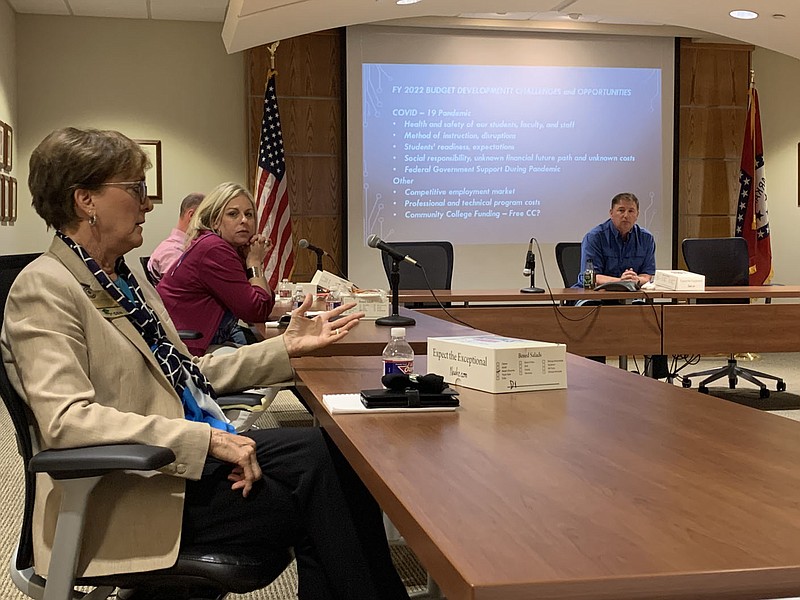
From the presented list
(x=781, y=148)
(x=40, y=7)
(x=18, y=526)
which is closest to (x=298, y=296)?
(x=18, y=526)

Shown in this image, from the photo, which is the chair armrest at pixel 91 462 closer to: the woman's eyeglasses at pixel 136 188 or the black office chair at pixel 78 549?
the black office chair at pixel 78 549

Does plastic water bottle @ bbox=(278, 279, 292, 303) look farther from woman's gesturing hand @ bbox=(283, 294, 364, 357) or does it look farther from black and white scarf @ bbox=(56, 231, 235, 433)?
black and white scarf @ bbox=(56, 231, 235, 433)

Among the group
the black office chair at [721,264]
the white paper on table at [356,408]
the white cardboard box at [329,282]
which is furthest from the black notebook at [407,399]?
the black office chair at [721,264]

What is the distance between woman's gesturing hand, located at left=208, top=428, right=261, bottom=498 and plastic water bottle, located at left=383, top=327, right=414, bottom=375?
1.57ft

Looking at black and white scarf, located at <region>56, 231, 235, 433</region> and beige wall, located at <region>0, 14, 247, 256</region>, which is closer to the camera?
black and white scarf, located at <region>56, 231, 235, 433</region>

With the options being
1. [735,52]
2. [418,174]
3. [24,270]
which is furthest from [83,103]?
[24,270]

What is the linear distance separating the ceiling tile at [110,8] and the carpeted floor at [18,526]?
3.22 metres

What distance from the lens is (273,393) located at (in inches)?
119

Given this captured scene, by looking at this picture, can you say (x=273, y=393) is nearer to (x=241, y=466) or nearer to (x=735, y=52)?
(x=241, y=466)

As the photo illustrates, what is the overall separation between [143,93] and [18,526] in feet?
16.2

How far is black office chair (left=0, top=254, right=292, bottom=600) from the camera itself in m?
1.46

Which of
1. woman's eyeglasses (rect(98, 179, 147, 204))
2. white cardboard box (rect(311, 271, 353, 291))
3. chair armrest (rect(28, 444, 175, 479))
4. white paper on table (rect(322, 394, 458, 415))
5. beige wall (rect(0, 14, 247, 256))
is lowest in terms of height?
chair armrest (rect(28, 444, 175, 479))

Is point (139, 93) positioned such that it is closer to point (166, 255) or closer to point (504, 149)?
point (166, 255)

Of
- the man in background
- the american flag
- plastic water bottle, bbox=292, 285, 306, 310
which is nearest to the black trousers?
plastic water bottle, bbox=292, 285, 306, 310
